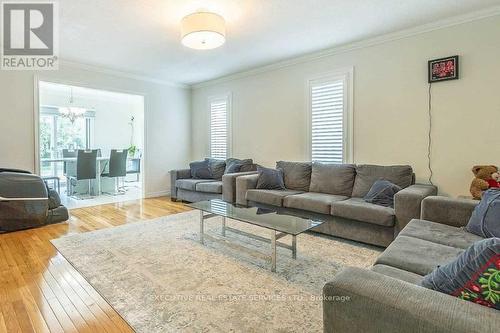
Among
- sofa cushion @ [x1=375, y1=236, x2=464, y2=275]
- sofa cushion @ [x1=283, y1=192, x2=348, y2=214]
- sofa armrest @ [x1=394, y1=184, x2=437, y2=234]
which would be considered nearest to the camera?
sofa cushion @ [x1=375, y1=236, x2=464, y2=275]

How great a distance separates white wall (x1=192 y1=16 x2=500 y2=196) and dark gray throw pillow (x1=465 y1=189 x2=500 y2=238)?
129cm

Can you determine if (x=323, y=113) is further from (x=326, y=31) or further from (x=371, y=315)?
(x=371, y=315)

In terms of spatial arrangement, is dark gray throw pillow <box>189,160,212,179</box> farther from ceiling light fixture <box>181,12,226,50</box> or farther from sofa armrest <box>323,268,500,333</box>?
sofa armrest <box>323,268,500,333</box>

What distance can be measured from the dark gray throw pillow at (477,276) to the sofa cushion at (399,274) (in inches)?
15.2

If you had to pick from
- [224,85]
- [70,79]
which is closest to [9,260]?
[70,79]

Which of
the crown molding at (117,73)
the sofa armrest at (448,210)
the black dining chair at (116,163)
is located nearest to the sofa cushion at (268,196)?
the sofa armrest at (448,210)

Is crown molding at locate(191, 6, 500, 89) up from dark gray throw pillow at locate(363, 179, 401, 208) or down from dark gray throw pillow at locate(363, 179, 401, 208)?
up

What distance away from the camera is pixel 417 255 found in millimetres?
1756

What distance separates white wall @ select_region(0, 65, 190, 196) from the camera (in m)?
4.34

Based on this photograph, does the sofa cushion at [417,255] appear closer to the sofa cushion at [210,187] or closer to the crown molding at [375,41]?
the crown molding at [375,41]

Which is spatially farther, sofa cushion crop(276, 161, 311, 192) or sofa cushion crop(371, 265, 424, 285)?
sofa cushion crop(276, 161, 311, 192)

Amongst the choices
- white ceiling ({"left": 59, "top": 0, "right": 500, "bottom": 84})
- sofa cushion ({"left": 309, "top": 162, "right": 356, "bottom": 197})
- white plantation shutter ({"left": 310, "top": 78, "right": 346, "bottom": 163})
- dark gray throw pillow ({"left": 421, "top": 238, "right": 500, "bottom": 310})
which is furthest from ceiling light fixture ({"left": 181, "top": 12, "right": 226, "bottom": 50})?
dark gray throw pillow ({"left": 421, "top": 238, "right": 500, "bottom": 310})

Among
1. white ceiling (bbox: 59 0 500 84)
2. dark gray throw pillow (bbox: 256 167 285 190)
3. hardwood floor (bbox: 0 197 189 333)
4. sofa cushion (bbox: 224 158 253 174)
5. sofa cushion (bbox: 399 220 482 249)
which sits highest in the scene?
white ceiling (bbox: 59 0 500 84)

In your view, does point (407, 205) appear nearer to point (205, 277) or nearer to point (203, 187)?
point (205, 277)
